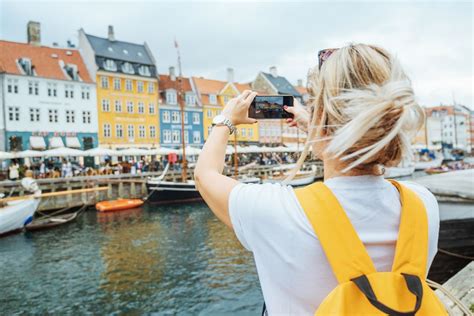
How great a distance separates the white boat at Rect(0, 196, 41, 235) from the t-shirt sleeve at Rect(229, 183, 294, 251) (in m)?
16.4

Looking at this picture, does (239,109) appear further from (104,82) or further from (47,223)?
(104,82)

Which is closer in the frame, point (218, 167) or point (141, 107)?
point (218, 167)

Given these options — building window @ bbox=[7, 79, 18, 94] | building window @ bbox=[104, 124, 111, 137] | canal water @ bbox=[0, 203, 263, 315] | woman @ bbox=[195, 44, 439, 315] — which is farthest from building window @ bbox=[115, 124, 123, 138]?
woman @ bbox=[195, 44, 439, 315]

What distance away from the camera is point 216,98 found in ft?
162

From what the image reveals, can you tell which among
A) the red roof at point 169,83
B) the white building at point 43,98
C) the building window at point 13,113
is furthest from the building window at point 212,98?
the building window at point 13,113

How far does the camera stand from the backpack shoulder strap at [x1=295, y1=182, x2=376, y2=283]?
3.01 feet

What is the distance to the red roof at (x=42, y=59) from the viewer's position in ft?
114

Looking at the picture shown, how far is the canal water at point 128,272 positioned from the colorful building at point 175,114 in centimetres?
2757

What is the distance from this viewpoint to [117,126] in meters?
40.3

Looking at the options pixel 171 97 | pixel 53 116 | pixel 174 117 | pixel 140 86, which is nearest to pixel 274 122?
pixel 174 117

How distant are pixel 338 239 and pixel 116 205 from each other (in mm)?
22123

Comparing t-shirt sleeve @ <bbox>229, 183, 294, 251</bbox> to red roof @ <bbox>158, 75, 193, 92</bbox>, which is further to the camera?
red roof @ <bbox>158, 75, 193, 92</bbox>

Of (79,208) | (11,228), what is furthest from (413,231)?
(79,208)

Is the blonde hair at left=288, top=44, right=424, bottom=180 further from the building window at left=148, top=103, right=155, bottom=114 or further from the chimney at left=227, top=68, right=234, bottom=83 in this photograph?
the chimney at left=227, top=68, right=234, bottom=83
